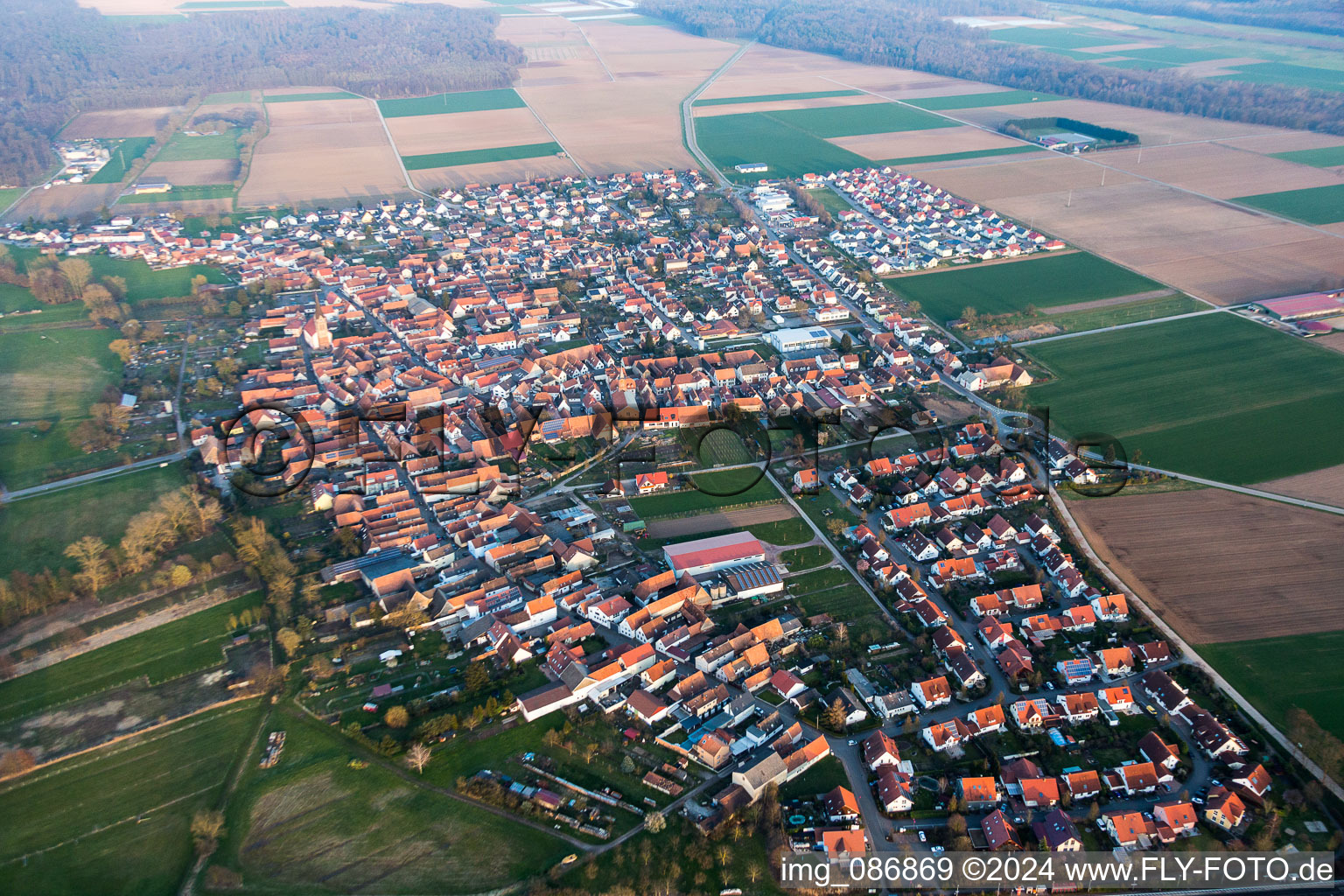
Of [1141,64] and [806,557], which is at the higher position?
[1141,64]

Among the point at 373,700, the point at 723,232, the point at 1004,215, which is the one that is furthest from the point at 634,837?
the point at 1004,215

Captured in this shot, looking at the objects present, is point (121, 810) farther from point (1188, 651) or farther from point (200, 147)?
point (200, 147)

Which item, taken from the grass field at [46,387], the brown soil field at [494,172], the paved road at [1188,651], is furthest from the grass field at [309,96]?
the paved road at [1188,651]

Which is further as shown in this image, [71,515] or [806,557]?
[71,515]

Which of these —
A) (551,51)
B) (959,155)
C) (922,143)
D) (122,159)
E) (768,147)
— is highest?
(551,51)

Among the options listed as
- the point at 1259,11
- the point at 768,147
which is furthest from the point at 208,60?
the point at 1259,11

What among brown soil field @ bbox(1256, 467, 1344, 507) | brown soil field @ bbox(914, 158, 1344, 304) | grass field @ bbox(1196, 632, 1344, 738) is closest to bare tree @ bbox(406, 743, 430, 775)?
grass field @ bbox(1196, 632, 1344, 738)

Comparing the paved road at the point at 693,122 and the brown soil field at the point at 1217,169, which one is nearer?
the brown soil field at the point at 1217,169

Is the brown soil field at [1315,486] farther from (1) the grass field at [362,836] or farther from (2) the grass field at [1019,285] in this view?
(1) the grass field at [362,836]
